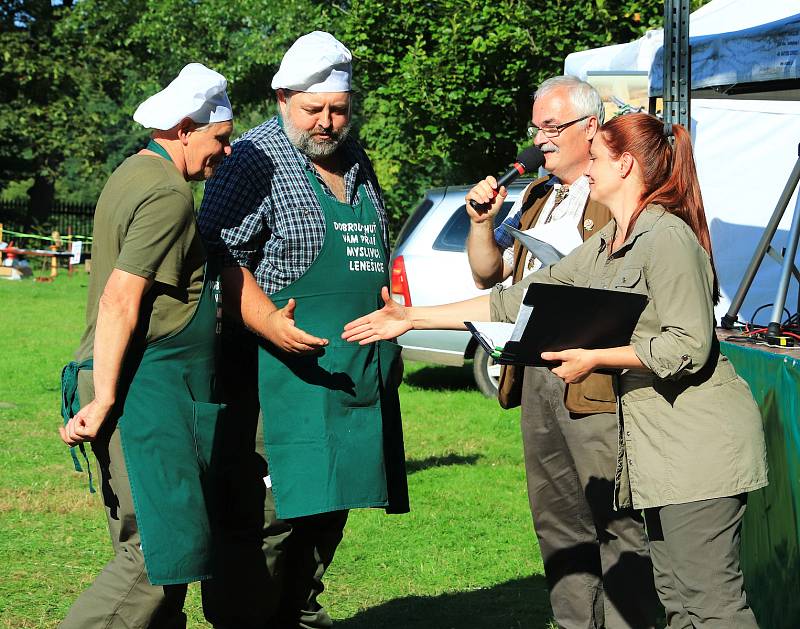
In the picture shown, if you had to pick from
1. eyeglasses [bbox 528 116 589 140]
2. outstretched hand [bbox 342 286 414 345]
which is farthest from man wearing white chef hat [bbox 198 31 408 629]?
eyeglasses [bbox 528 116 589 140]

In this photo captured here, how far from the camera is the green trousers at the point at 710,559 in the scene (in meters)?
3.20

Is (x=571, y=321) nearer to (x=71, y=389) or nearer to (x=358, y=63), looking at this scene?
(x=71, y=389)

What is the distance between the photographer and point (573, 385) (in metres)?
4.00

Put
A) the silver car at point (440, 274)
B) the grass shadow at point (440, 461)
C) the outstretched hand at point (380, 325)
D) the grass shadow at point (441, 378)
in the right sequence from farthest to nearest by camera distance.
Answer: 1. the grass shadow at point (441, 378)
2. the silver car at point (440, 274)
3. the grass shadow at point (440, 461)
4. the outstretched hand at point (380, 325)

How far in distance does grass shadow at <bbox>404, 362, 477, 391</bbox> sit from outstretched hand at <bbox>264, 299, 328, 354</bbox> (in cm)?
808

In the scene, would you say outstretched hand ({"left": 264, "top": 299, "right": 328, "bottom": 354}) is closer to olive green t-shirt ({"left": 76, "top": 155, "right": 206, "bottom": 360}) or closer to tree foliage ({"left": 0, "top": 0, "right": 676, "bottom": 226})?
olive green t-shirt ({"left": 76, "top": 155, "right": 206, "bottom": 360})

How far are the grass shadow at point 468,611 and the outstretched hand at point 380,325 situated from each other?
64.7 inches

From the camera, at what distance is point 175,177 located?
3.57 metres

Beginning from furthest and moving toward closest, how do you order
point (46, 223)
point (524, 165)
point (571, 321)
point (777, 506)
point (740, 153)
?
1. point (46, 223)
2. point (740, 153)
3. point (524, 165)
4. point (777, 506)
5. point (571, 321)

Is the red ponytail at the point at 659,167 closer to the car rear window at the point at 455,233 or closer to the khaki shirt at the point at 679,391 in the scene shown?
the khaki shirt at the point at 679,391

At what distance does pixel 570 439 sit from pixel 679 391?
895 mm

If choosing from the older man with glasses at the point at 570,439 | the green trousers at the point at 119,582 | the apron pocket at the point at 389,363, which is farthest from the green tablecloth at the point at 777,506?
the green trousers at the point at 119,582

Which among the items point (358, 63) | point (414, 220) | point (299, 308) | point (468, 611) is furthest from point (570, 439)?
point (358, 63)

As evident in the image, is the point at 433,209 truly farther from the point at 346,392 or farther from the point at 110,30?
the point at 110,30
